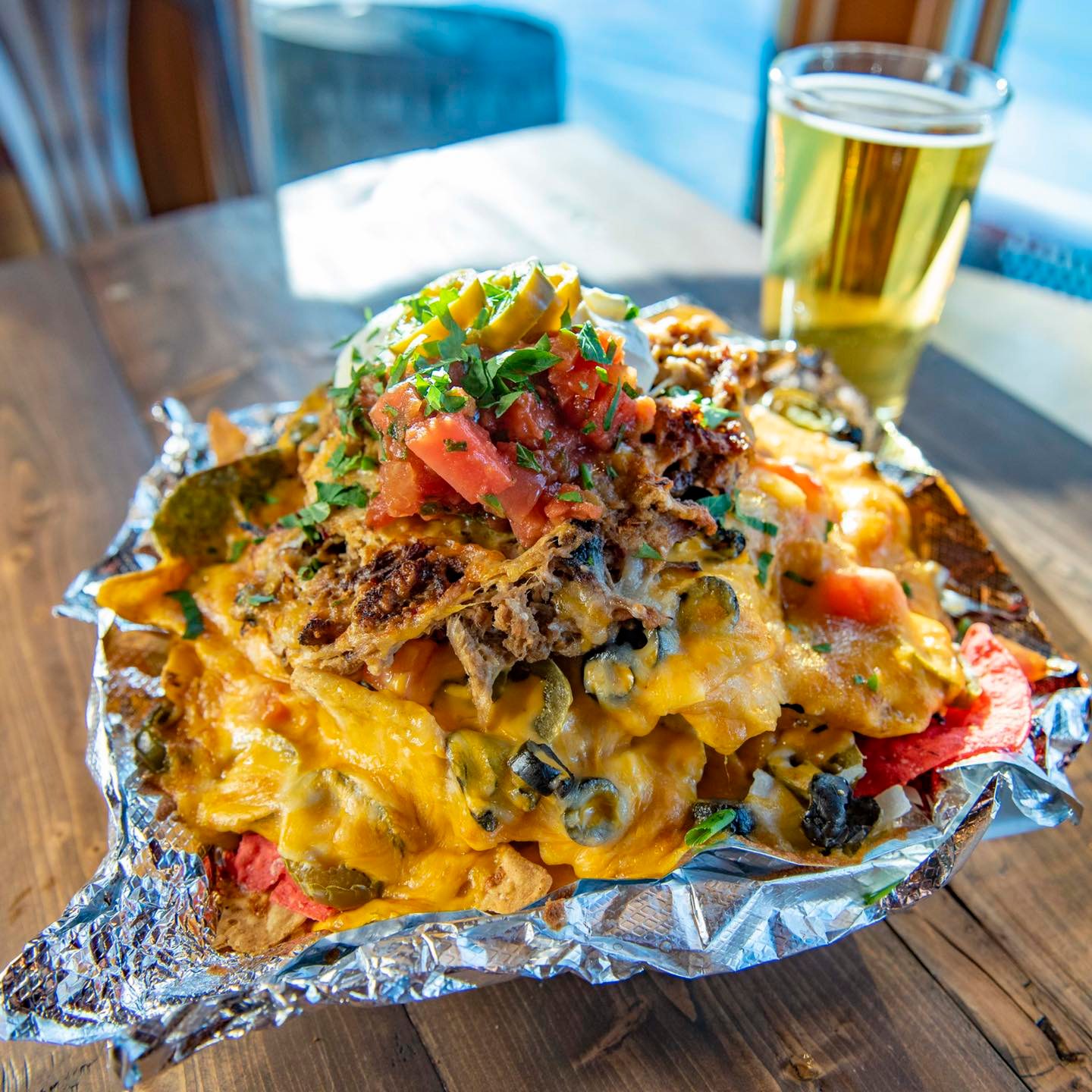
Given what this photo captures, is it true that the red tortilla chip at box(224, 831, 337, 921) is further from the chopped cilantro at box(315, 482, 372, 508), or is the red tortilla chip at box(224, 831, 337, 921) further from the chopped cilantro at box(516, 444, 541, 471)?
the chopped cilantro at box(516, 444, 541, 471)

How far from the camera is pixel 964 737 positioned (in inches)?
64.0

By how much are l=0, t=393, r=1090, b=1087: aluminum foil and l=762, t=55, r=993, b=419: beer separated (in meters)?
1.46

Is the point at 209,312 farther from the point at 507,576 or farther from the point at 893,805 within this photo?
the point at 893,805

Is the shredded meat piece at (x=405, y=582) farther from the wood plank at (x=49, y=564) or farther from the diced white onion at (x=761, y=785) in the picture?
the wood plank at (x=49, y=564)

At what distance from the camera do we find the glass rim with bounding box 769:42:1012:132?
2408 mm

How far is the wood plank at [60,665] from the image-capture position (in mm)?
1492

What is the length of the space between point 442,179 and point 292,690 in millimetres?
3033

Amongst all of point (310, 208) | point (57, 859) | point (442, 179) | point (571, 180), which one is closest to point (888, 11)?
point (571, 180)

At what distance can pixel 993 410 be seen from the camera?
9.78 feet

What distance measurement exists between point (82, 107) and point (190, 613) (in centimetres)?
366

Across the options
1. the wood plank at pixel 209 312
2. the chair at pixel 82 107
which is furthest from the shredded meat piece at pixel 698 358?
the chair at pixel 82 107

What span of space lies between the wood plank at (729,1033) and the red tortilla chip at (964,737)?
1.02 ft

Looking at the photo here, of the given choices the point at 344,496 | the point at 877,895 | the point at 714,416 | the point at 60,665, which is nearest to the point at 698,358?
the point at 714,416

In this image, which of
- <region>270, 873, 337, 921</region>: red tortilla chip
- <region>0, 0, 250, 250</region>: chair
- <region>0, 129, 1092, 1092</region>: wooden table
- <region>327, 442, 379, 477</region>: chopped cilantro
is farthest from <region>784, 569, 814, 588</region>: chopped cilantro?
<region>0, 0, 250, 250</region>: chair
